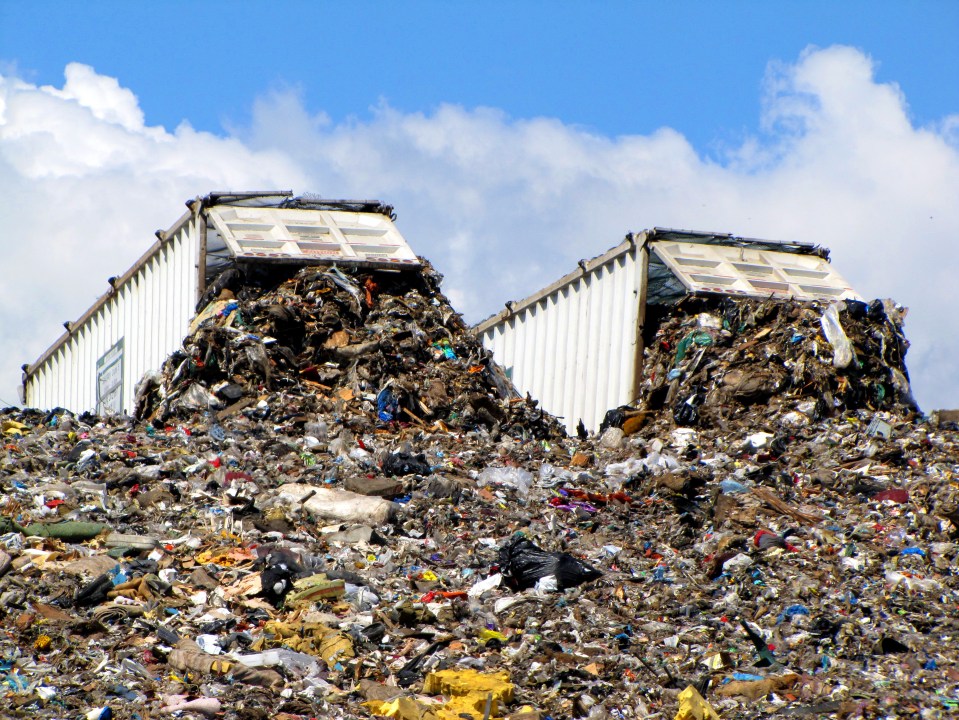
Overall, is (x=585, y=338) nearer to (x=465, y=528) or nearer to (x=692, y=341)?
(x=692, y=341)

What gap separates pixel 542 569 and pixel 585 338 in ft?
19.3

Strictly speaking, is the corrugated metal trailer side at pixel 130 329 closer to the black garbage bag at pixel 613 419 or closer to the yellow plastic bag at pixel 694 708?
the black garbage bag at pixel 613 419

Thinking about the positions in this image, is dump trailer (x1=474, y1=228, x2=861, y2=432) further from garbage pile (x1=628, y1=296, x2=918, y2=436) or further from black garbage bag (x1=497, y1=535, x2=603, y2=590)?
black garbage bag (x1=497, y1=535, x2=603, y2=590)

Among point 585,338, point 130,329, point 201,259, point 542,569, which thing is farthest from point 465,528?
point 130,329

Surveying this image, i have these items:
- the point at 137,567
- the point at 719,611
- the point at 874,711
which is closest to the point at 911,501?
the point at 719,611

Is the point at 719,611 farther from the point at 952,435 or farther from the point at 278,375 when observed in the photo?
the point at 278,375

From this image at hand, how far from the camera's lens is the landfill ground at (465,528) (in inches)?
223

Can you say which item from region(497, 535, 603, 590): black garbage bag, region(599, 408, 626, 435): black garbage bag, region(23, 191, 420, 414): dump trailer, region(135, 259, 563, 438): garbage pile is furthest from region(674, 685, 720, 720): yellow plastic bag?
region(23, 191, 420, 414): dump trailer

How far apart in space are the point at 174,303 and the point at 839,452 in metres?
6.94

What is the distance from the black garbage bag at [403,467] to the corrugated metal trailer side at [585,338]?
3.45 meters

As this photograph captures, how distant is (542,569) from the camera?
274 inches

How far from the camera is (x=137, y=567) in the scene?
6.69 meters

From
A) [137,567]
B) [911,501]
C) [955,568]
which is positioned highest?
[911,501]

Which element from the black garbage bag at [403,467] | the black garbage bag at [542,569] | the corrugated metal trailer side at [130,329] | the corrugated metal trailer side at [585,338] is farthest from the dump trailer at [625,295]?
the black garbage bag at [542,569]
